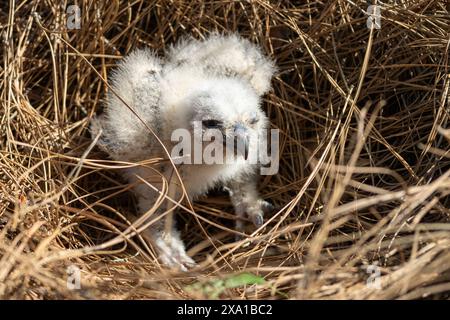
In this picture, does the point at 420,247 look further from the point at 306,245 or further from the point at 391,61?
the point at 391,61

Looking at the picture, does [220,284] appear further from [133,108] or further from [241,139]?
[133,108]

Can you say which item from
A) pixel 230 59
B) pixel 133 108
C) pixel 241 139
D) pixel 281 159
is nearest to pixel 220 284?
pixel 241 139

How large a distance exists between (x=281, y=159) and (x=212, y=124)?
69 centimetres

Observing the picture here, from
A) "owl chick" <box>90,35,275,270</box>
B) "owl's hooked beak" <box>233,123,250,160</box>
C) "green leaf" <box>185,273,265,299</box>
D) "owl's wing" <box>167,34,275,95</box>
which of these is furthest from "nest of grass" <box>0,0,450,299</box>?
"owl's hooked beak" <box>233,123,250,160</box>

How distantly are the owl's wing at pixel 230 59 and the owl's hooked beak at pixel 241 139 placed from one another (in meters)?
0.48

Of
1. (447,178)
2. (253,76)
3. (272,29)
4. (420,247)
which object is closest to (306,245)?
(420,247)

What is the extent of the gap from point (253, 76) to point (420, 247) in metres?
1.29

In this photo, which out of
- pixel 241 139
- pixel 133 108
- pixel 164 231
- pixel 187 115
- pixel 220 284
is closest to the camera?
pixel 220 284

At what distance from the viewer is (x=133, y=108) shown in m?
3.03

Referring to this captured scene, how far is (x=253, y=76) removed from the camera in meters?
3.19

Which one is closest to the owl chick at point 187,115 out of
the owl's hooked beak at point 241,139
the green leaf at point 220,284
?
the owl's hooked beak at point 241,139

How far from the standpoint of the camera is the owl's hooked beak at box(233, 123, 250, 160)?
276 centimetres

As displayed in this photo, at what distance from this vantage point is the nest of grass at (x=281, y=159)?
7.61 ft

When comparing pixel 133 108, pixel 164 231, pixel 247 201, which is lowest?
pixel 164 231
